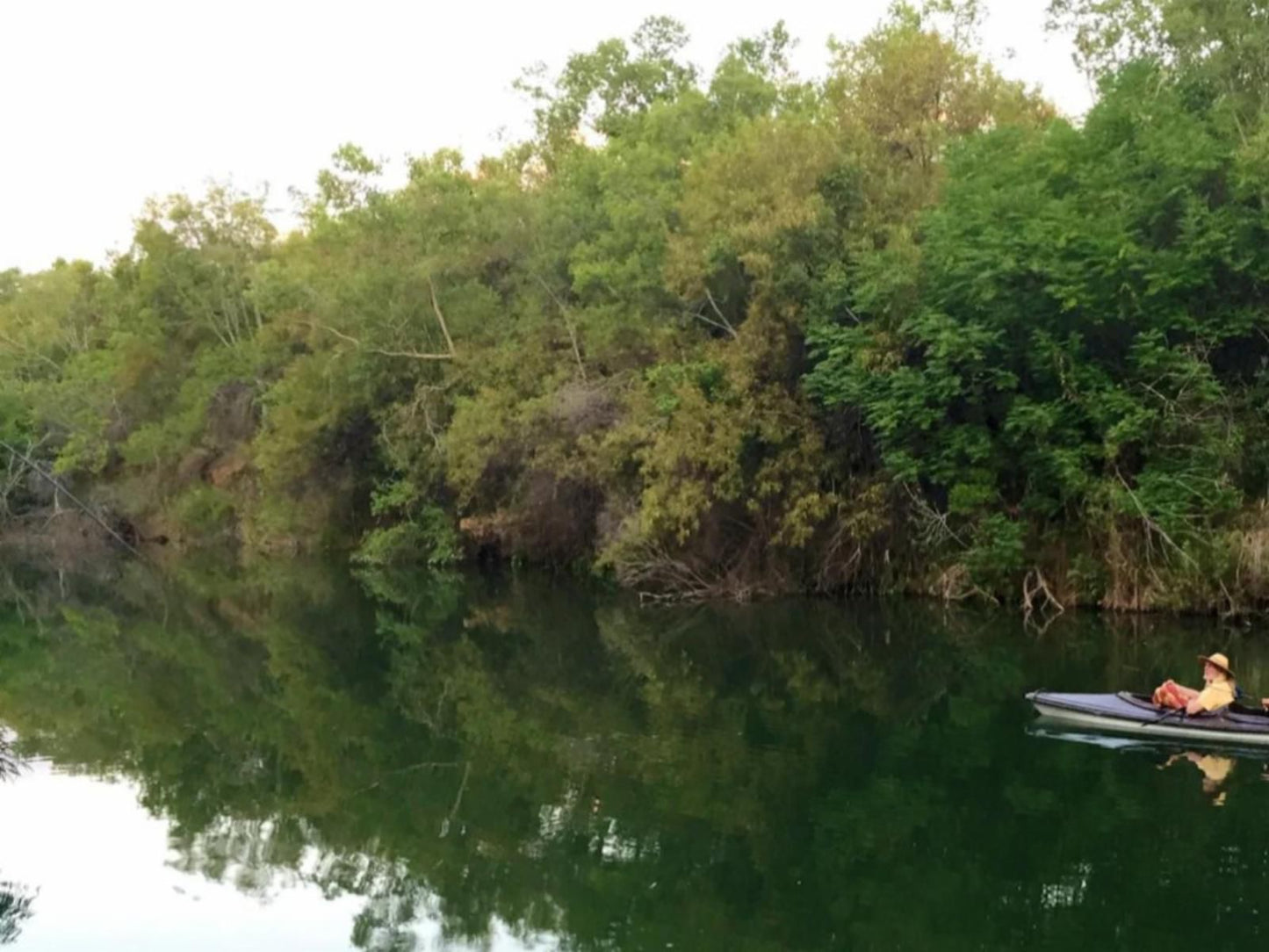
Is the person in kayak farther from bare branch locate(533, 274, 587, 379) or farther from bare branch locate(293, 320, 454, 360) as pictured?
bare branch locate(293, 320, 454, 360)

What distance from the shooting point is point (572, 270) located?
28469mm

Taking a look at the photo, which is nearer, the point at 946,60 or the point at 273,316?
the point at 946,60

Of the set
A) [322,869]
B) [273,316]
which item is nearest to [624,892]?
[322,869]

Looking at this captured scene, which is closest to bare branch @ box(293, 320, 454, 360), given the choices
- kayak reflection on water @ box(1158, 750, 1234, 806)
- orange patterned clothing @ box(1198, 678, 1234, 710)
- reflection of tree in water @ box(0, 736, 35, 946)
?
orange patterned clothing @ box(1198, 678, 1234, 710)

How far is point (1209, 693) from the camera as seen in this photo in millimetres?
12555

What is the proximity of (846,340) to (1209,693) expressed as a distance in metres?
10.7

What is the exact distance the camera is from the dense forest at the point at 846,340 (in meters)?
19.6

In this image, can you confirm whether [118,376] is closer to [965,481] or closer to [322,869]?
[965,481]

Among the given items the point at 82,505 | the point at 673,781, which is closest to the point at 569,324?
the point at 673,781

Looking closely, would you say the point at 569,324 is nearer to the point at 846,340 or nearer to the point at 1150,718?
the point at 846,340

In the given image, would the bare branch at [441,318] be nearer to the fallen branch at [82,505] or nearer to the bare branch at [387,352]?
the bare branch at [387,352]

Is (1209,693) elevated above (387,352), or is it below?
below

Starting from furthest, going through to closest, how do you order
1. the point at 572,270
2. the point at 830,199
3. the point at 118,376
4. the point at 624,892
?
the point at 118,376
the point at 572,270
the point at 830,199
the point at 624,892

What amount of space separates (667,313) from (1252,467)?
11.0 m
